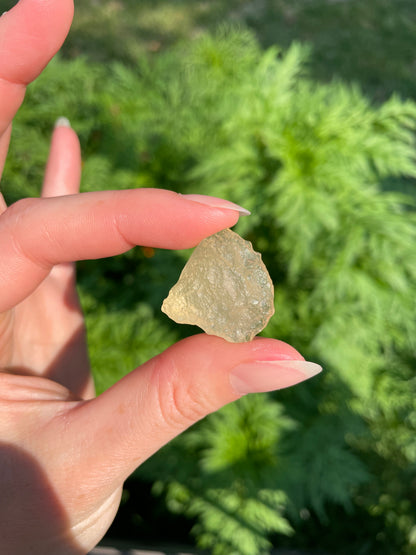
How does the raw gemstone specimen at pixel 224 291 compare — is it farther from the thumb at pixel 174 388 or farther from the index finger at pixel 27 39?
the index finger at pixel 27 39

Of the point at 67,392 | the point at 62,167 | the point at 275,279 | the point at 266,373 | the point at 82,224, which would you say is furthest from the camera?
the point at 275,279

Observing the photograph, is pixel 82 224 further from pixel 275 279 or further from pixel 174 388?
pixel 275 279

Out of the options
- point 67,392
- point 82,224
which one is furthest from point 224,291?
point 67,392

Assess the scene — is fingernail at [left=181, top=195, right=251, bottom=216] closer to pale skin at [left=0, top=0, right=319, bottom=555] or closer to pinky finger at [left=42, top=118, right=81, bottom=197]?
pale skin at [left=0, top=0, right=319, bottom=555]

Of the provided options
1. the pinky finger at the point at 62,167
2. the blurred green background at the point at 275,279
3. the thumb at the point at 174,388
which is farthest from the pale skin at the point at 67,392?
the blurred green background at the point at 275,279

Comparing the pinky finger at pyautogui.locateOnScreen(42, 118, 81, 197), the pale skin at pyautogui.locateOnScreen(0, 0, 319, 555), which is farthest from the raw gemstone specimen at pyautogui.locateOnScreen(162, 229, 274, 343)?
the pinky finger at pyautogui.locateOnScreen(42, 118, 81, 197)

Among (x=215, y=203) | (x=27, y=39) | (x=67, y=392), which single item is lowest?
(x=67, y=392)
